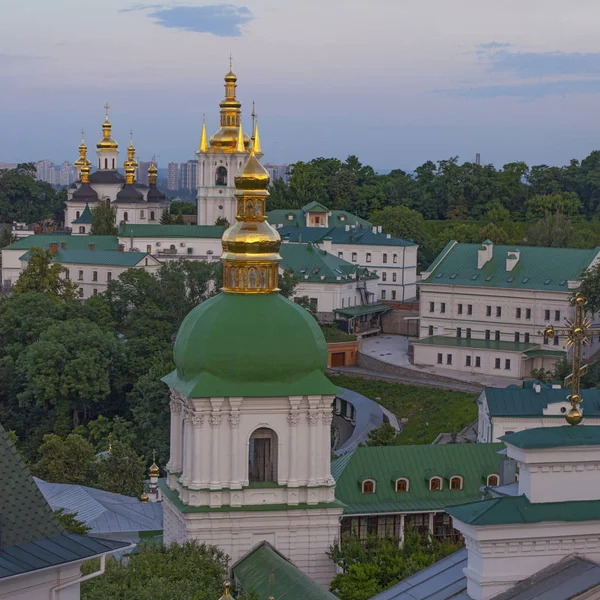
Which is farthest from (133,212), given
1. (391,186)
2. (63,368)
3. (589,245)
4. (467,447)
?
(467,447)

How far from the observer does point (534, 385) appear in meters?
42.4

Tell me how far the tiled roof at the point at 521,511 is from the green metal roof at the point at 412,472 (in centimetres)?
1637

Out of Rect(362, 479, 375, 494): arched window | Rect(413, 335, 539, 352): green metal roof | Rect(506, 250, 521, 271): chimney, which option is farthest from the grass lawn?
Rect(362, 479, 375, 494): arched window

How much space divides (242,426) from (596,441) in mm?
11028

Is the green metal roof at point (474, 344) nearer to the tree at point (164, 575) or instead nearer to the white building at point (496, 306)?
the white building at point (496, 306)

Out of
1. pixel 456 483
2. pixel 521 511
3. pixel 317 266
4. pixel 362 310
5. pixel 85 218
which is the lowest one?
pixel 362 310

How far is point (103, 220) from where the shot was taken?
97562mm

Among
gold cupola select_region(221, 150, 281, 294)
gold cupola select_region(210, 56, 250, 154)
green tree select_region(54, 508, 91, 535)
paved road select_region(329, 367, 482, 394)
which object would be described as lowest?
paved road select_region(329, 367, 482, 394)

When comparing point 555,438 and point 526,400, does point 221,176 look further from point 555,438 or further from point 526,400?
point 555,438

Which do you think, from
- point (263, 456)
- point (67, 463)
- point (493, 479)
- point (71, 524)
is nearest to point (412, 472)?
point (493, 479)

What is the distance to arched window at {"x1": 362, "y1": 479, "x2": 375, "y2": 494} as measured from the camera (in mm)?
31688

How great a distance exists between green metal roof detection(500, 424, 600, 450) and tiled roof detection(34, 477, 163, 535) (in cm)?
2014

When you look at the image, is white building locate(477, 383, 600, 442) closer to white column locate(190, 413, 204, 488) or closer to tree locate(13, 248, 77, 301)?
white column locate(190, 413, 204, 488)

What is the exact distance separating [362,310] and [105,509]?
41489 mm
